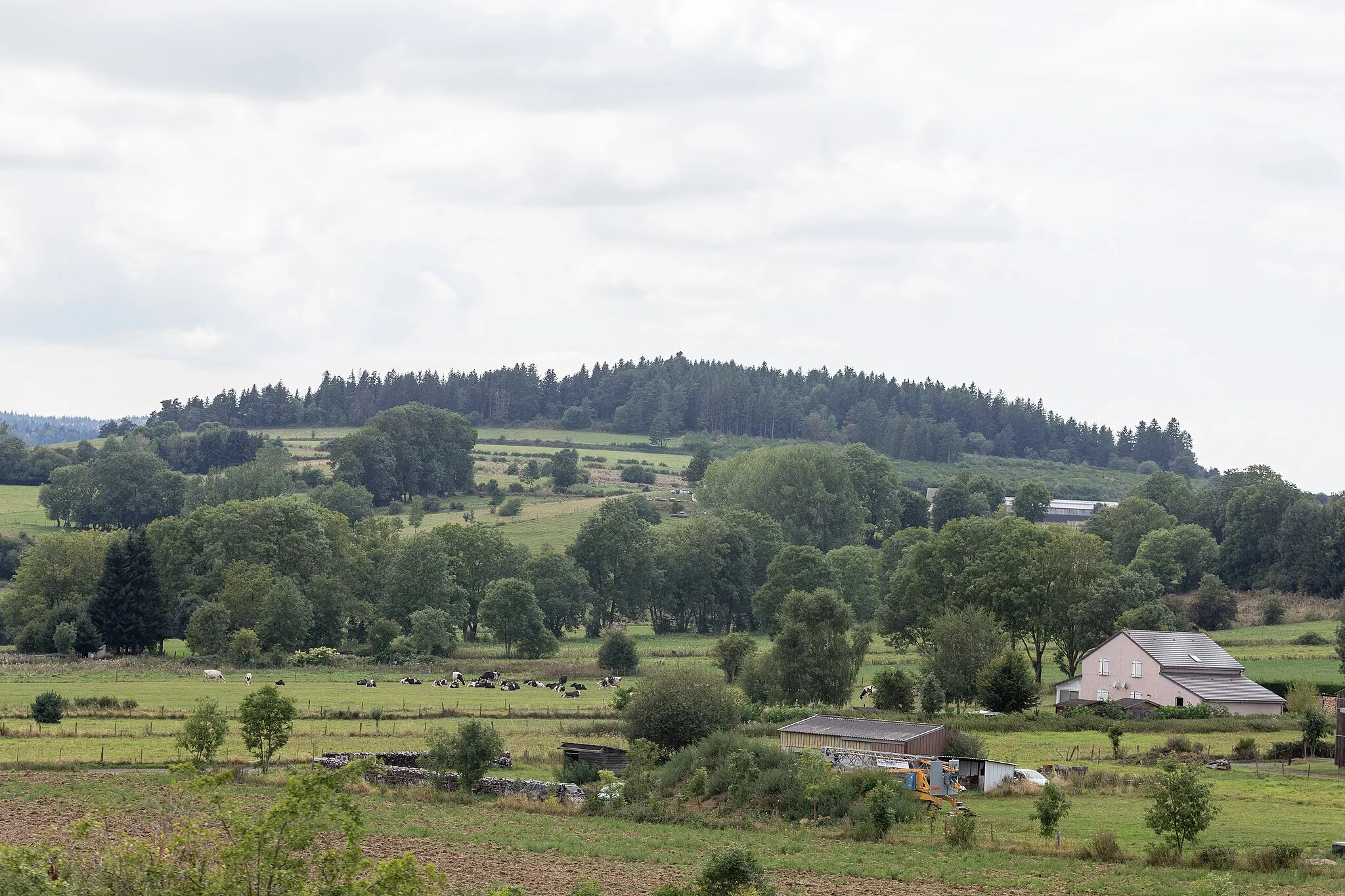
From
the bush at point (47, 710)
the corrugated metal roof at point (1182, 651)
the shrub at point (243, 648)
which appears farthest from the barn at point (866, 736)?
the shrub at point (243, 648)

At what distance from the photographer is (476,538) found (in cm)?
11194

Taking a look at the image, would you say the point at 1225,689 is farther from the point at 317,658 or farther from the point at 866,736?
the point at 317,658

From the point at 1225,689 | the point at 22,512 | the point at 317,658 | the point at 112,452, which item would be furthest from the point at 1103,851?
the point at 112,452

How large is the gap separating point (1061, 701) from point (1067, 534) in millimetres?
14539

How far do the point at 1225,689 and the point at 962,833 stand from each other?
38.4 m

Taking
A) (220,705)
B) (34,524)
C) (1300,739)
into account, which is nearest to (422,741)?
(220,705)

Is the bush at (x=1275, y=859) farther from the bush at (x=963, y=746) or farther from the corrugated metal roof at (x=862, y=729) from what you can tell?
the corrugated metal roof at (x=862, y=729)

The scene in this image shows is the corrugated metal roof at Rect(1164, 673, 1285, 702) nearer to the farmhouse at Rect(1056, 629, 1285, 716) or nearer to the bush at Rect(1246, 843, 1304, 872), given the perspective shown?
the farmhouse at Rect(1056, 629, 1285, 716)

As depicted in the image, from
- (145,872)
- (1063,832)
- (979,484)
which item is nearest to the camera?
(145,872)

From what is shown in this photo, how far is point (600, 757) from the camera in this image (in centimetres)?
4744

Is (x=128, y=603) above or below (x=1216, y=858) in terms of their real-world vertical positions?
below

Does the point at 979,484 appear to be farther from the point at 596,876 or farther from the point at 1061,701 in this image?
the point at 596,876

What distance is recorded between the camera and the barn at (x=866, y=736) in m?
48.2

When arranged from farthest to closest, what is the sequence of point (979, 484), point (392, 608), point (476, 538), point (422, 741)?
1. point (979, 484)
2. point (476, 538)
3. point (392, 608)
4. point (422, 741)
